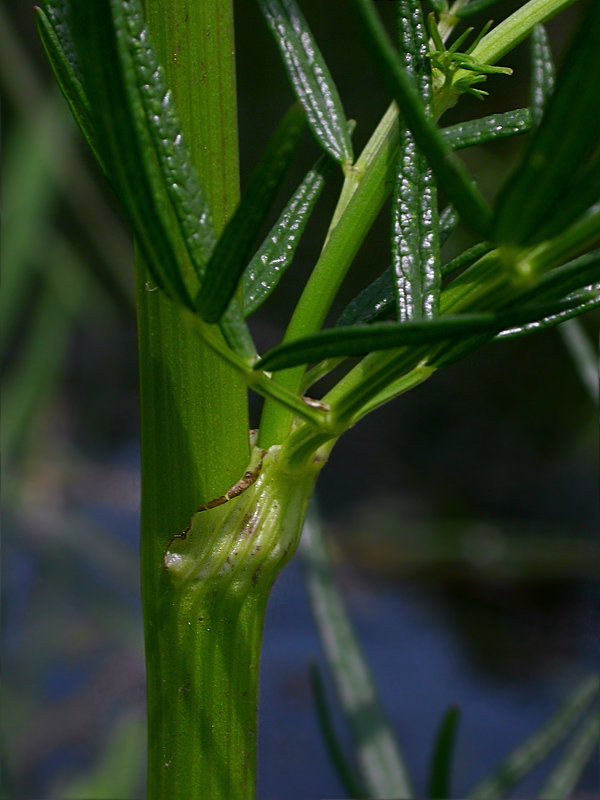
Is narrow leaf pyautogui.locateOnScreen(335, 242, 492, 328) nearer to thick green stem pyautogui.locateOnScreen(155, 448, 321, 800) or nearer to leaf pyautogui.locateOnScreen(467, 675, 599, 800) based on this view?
thick green stem pyautogui.locateOnScreen(155, 448, 321, 800)

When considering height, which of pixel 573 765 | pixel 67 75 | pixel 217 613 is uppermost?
pixel 67 75

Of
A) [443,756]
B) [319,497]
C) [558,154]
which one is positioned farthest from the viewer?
[319,497]

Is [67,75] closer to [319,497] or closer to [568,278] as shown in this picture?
[568,278]

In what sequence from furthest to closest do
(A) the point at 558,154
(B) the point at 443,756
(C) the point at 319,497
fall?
1. (C) the point at 319,497
2. (B) the point at 443,756
3. (A) the point at 558,154

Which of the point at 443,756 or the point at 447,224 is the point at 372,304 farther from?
the point at 443,756

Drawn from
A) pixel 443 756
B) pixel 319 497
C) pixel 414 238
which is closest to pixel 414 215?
pixel 414 238

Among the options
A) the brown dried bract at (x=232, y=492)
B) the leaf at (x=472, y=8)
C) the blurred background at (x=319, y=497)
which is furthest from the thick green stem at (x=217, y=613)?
the blurred background at (x=319, y=497)

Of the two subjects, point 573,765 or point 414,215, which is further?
point 573,765

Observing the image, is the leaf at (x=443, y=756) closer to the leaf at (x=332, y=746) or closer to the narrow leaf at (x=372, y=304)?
the leaf at (x=332, y=746)

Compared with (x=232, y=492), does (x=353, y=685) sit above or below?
below
